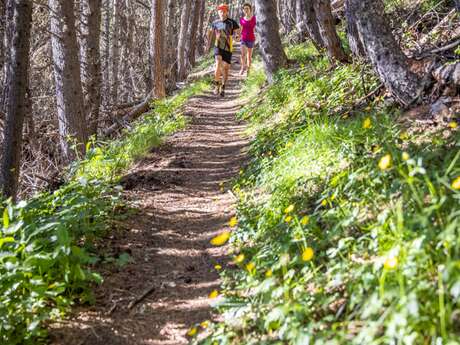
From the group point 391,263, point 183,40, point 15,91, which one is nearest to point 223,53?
point 15,91

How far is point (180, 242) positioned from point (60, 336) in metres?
1.75

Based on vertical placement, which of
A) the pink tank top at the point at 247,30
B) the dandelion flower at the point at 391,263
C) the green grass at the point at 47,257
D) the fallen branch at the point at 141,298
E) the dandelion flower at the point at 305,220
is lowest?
the fallen branch at the point at 141,298

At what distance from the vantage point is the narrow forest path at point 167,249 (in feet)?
10.9

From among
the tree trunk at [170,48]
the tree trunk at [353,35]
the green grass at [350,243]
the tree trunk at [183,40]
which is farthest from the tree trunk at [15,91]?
the tree trunk at [183,40]

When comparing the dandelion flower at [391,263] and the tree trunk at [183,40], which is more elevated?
the tree trunk at [183,40]

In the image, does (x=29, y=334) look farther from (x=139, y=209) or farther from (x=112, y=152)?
(x=112, y=152)

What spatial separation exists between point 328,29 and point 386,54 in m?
3.03

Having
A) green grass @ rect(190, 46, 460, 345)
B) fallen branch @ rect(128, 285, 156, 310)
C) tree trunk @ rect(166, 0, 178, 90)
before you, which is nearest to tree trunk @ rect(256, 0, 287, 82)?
green grass @ rect(190, 46, 460, 345)

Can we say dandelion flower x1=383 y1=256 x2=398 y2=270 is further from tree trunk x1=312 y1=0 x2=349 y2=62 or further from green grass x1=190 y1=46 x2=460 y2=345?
tree trunk x1=312 y1=0 x2=349 y2=62

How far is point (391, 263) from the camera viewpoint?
7.47ft

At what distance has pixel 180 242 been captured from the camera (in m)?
4.73

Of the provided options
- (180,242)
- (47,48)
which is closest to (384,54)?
(180,242)

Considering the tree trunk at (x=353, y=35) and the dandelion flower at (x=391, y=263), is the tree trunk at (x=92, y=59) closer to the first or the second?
the tree trunk at (x=353, y=35)

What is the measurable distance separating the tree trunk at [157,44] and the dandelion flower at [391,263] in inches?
460
